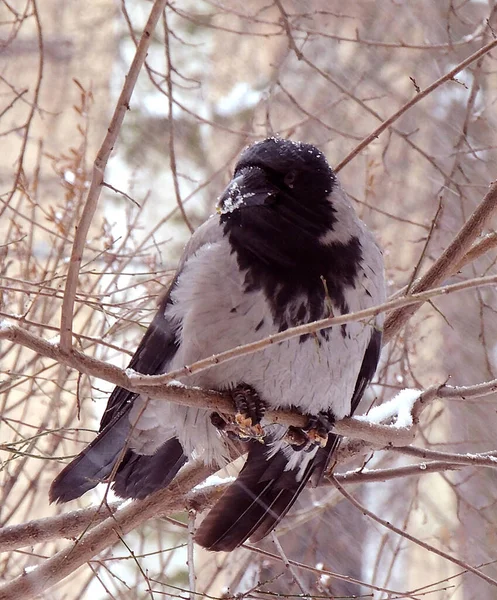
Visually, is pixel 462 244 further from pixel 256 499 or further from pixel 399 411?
pixel 256 499

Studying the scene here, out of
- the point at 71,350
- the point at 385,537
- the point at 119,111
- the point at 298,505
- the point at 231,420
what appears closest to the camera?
the point at 119,111

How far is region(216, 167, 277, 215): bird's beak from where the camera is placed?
7.52 ft

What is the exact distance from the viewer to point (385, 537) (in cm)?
306

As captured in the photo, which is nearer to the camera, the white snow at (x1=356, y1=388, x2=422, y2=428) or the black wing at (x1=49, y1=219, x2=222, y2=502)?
the white snow at (x1=356, y1=388, x2=422, y2=428)

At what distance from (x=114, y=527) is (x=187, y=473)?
0.39m

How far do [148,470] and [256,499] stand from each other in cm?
36

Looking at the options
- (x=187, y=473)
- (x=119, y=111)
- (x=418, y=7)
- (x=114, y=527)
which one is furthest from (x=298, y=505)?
(x=119, y=111)

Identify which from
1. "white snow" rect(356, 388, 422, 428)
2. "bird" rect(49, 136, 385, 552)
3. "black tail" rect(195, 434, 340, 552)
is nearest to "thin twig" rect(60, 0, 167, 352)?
"bird" rect(49, 136, 385, 552)

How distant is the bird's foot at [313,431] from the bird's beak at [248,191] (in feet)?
2.16

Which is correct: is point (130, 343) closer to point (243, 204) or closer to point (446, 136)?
point (243, 204)

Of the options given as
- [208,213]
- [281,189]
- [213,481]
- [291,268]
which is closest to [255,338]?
[291,268]

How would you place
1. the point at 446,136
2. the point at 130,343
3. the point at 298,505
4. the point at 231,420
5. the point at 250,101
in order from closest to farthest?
the point at 231,420, the point at 130,343, the point at 298,505, the point at 446,136, the point at 250,101

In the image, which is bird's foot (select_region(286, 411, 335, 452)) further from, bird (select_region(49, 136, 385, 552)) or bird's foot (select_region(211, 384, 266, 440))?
bird's foot (select_region(211, 384, 266, 440))

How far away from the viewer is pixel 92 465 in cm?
242
